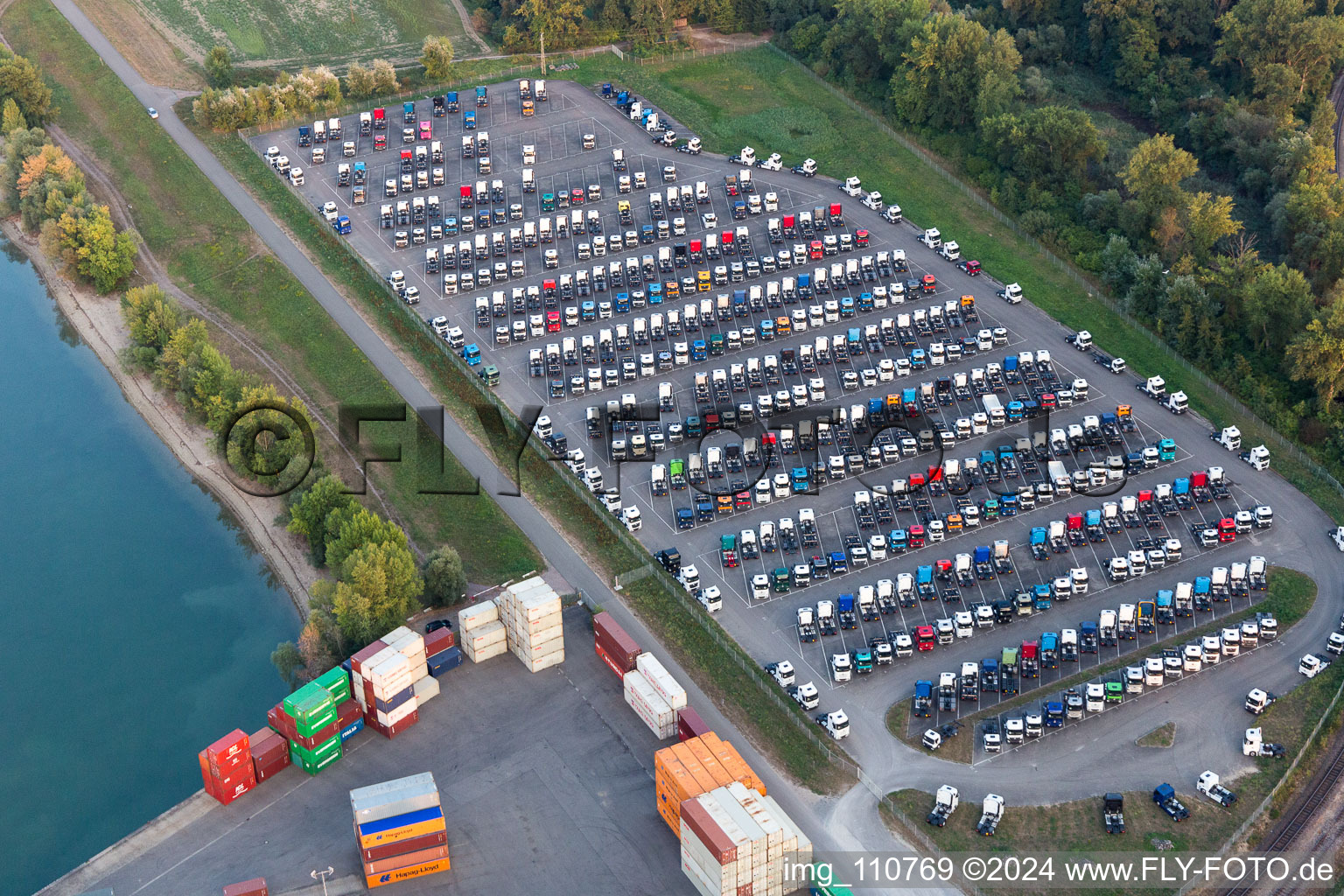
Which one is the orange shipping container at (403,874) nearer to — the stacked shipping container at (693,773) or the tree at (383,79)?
the stacked shipping container at (693,773)

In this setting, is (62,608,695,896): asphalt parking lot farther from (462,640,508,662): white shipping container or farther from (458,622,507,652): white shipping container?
(458,622,507,652): white shipping container

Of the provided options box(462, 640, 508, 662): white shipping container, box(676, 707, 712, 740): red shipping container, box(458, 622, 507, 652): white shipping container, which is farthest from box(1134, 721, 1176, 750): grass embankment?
Result: box(458, 622, 507, 652): white shipping container

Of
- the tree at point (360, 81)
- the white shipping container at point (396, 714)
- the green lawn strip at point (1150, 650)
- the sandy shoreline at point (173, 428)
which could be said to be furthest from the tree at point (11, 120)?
the green lawn strip at point (1150, 650)

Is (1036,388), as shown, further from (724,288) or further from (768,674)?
(768,674)

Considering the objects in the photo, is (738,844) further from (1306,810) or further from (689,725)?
(1306,810)

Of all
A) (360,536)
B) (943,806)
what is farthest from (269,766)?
(943,806)

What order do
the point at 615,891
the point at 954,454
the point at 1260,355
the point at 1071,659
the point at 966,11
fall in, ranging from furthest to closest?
the point at 966,11
the point at 1260,355
the point at 954,454
the point at 1071,659
the point at 615,891

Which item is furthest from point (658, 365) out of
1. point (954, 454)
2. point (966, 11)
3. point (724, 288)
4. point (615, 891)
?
point (966, 11)
